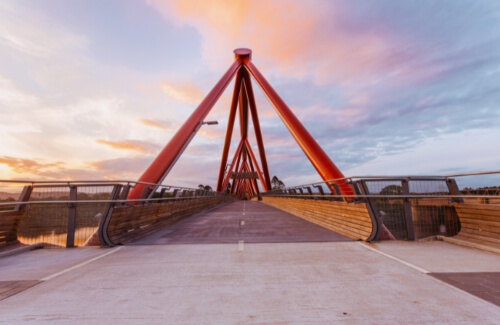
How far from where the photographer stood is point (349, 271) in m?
4.15

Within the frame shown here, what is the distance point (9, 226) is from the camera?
20.4ft

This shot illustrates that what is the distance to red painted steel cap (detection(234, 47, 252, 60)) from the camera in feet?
122

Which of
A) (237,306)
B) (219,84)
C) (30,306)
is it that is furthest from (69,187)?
(219,84)

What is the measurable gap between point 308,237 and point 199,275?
13.2 feet

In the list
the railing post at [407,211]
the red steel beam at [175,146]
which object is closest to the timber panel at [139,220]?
the red steel beam at [175,146]

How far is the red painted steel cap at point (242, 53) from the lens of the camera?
37156mm

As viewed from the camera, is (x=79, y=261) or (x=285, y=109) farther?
(x=285, y=109)

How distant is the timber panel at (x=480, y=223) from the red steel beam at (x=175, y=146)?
12.6 m

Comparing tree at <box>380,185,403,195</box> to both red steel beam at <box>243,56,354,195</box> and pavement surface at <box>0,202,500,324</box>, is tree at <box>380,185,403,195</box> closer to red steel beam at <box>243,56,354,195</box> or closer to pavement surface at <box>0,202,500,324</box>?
pavement surface at <box>0,202,500,324</box>

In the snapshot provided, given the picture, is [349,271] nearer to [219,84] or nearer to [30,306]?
[30,306]

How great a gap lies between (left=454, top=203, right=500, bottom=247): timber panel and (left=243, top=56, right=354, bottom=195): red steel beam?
4.39m

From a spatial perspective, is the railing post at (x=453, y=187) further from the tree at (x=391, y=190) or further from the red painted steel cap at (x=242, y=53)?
the red painted steel cap at (x=242, y=53)

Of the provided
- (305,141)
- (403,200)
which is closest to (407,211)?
(403,200)

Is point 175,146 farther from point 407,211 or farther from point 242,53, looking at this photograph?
point 242,53
